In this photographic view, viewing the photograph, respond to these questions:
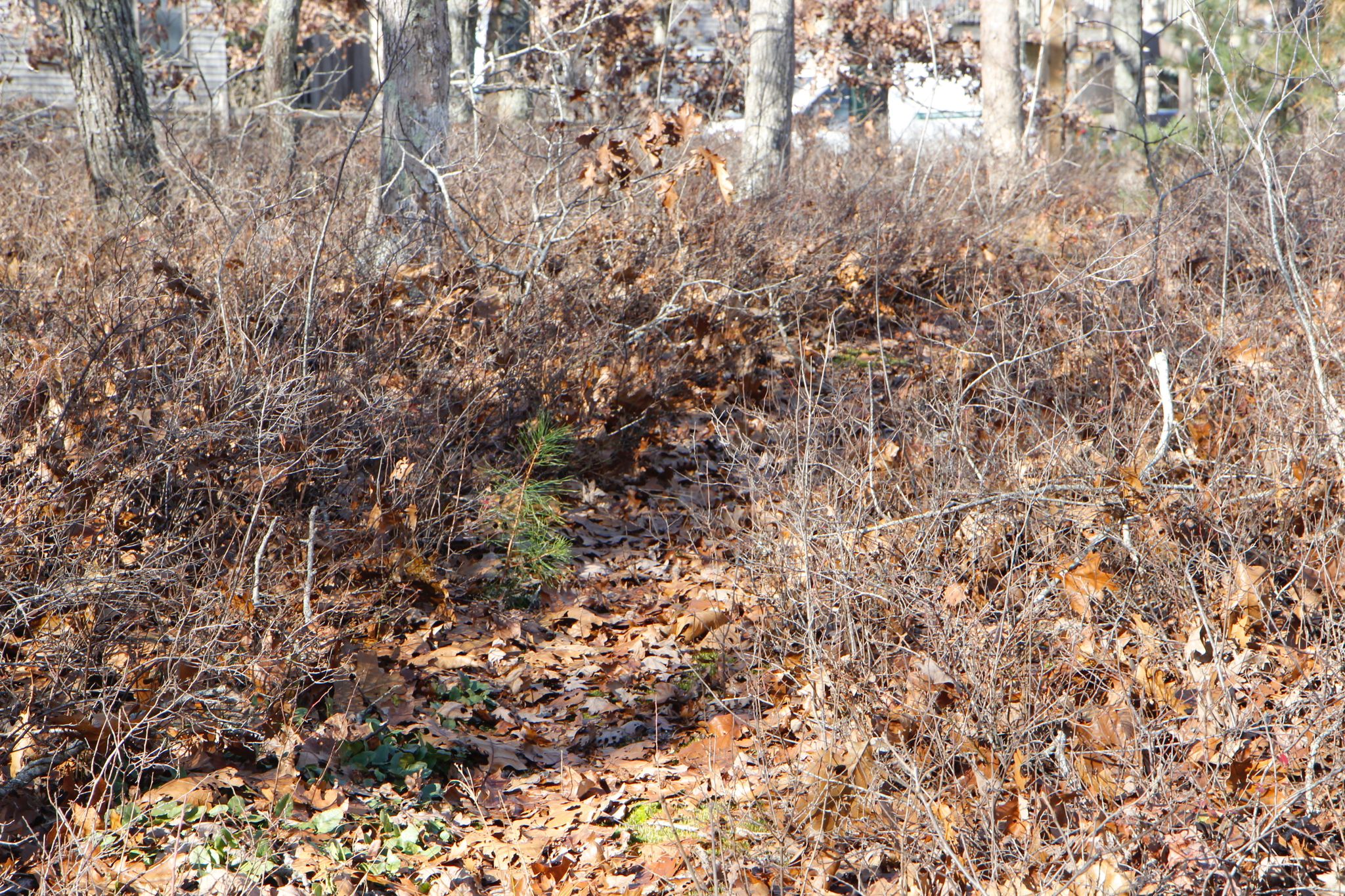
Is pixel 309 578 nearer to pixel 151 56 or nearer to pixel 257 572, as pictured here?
pixel 257 572

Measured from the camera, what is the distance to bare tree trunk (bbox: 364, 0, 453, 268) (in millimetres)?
6434

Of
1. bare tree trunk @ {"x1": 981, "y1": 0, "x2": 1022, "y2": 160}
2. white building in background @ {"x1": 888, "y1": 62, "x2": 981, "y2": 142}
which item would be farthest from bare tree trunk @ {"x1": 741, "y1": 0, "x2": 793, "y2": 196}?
white building in background @ {"x1": 888, "y1": 62, "x2": 981, "y2": 142}

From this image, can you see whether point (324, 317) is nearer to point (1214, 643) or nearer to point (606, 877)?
point (606, 877)

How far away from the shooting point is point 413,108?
21.4 feet

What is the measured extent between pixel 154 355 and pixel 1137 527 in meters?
3.69

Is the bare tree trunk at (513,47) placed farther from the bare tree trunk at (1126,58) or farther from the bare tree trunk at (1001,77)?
the bare tree trunk at (1126,58)

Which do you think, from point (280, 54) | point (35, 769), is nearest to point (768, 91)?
point (280, 54)

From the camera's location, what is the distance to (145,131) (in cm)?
808

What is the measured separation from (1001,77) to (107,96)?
29.1 feet

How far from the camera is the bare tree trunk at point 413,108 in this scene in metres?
6.43

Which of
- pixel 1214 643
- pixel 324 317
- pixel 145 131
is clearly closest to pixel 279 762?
pixel 324 317

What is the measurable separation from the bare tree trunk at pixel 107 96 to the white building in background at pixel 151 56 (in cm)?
543

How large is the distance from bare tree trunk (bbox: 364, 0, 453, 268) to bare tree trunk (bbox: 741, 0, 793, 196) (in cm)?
336

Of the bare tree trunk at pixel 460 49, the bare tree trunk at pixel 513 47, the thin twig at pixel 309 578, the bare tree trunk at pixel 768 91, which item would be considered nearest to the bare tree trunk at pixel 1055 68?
the bare tree trunk at pixel 768 91
